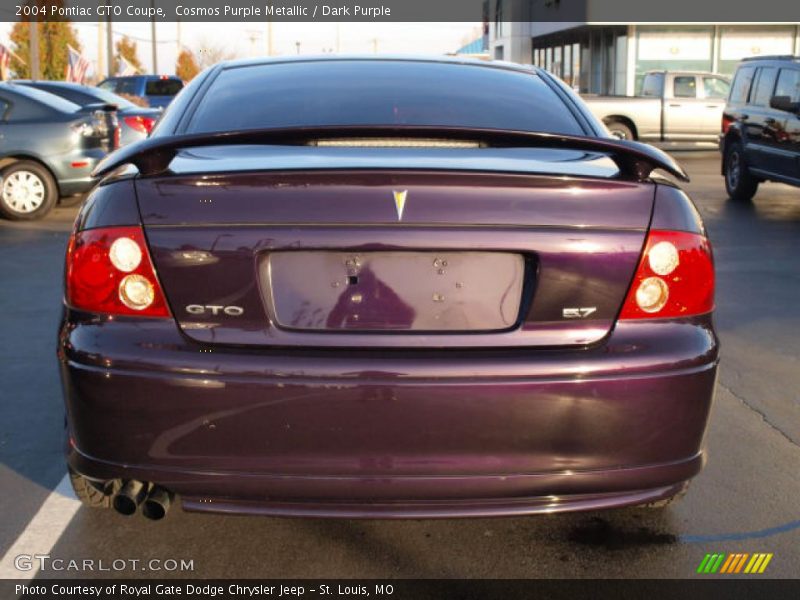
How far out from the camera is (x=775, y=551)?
11.5ft

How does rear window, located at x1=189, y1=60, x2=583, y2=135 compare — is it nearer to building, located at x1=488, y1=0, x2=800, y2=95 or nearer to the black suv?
the black suv

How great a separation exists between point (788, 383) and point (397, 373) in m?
3.38

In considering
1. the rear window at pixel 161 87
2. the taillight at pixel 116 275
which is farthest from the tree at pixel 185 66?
the taillight at pixel 116 275

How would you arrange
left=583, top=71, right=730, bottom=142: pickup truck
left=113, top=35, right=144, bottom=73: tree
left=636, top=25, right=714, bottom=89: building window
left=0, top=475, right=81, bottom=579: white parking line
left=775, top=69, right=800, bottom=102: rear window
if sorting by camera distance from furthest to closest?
left=113, top=35, right=144, bottom=73: tree
left=636, top=25, right=714, bottom=89: building window
left=583, top=71, right=730, bottom=142: pickup truck
left=775, top=69, right=800, bottom=102: rear window
left=0, top=475, right=81, bottom=579: white parking line

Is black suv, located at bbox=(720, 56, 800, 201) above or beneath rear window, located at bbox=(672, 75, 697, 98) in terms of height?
beneath

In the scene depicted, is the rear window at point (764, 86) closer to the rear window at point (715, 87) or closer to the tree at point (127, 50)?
the rear window at point (715, 87)

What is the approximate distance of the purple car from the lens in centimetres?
287

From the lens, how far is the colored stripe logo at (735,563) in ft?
11.0

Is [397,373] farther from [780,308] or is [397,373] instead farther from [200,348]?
[780,308]

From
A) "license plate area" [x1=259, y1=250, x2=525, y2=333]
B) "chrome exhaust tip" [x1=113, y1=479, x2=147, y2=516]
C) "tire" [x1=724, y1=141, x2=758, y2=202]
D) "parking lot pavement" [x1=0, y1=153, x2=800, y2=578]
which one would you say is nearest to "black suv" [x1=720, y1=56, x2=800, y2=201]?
"tire" [x1=724, y1=141, x2=758, y2=202]

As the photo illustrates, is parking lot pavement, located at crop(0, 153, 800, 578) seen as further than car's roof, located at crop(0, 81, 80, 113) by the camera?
No

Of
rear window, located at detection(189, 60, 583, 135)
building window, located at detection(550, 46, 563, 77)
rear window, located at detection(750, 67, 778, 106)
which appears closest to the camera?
rear window, located at detection(189, 60, 583, 135)

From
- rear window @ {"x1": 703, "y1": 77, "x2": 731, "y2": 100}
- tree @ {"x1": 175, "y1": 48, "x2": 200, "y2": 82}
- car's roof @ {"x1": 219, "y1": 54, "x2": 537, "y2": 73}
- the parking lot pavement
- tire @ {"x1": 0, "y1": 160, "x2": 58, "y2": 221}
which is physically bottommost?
the parking lot pavement
